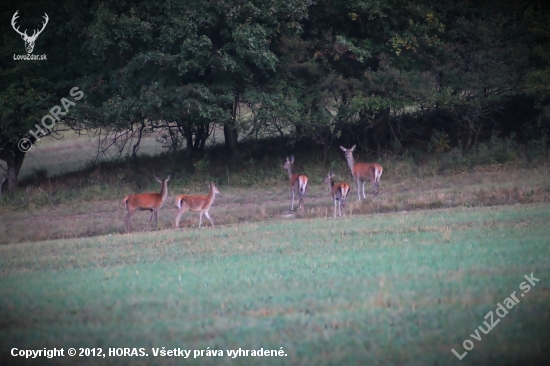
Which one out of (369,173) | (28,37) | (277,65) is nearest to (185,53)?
(277,65)

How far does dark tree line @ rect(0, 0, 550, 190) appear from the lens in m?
22.2

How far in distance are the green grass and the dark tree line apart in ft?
31.8

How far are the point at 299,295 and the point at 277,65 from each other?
51.5ft

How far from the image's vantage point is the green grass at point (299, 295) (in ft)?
22.7

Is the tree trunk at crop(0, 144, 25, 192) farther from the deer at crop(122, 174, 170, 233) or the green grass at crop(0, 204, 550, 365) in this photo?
the green grass at crop(0, 204, 550, 365)

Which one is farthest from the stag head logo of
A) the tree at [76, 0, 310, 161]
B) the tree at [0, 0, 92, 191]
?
the tree at [76, 0, 310, 161]

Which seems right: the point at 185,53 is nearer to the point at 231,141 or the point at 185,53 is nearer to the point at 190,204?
Answer: the point at 231,141

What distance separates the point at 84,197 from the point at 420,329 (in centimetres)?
1689

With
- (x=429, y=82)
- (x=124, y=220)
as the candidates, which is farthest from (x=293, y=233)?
(x=429, y=82)

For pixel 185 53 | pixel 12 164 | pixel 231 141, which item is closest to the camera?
pixel 185 53

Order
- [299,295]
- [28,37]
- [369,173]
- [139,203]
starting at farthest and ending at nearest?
[28,37] < [369,173] < [139,203] < [299,295]

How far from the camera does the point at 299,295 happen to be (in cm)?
863

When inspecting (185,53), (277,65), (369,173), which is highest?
(185,53)

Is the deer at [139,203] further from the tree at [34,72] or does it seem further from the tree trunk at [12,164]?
the tree trunk at [12,164]
